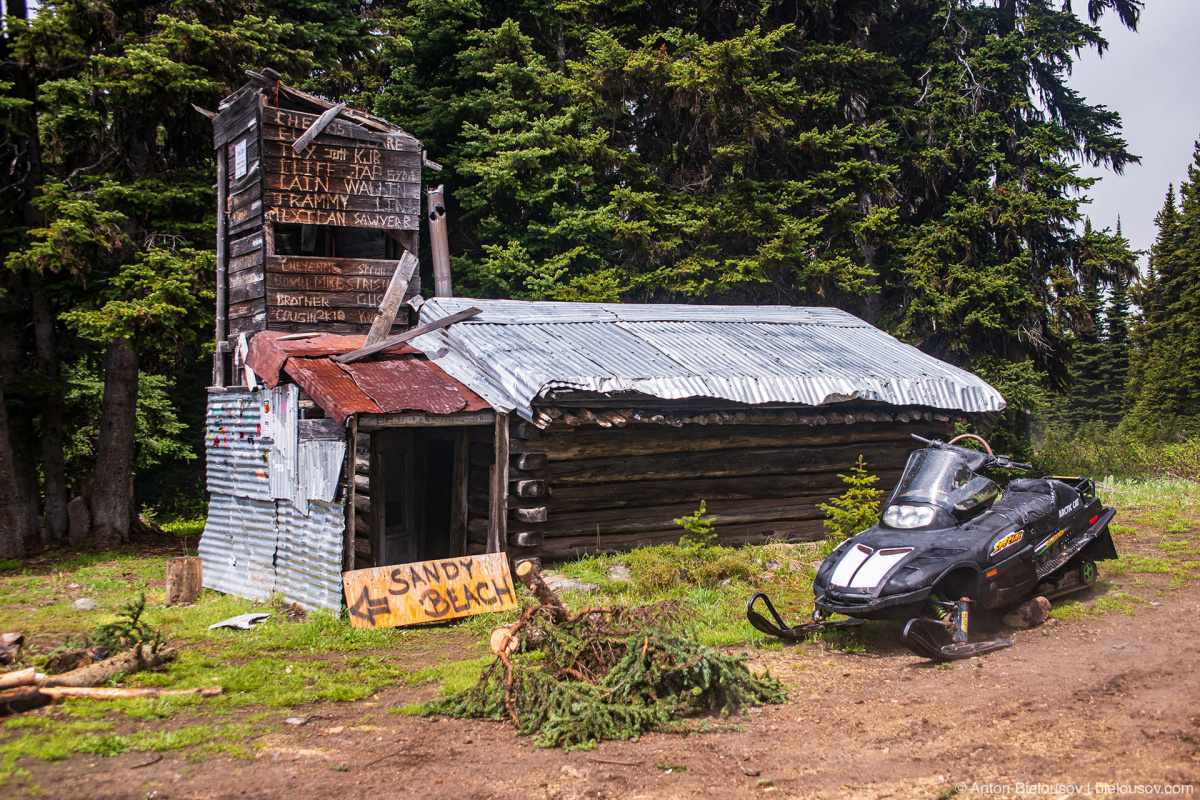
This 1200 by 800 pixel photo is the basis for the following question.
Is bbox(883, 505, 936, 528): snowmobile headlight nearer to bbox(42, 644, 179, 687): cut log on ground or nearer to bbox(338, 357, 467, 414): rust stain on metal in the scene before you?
bbox(338, 357, 467, 414): rust stain on metal

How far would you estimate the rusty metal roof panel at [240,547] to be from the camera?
10.3 m

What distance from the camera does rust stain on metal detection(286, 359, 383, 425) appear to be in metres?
8.72

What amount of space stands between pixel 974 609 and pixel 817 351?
6.51 m

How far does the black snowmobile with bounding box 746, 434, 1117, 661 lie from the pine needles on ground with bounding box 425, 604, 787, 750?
1.23 metres

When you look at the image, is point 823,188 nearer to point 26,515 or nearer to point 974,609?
point 974,609

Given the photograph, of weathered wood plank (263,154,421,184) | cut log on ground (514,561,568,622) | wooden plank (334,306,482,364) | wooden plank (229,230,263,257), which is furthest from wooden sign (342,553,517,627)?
weathered wood plank (263,154,421,184)

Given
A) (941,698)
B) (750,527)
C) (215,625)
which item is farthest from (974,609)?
(215,625)

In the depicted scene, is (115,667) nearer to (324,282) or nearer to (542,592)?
(542,592)

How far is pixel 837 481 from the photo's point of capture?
40.3 ft

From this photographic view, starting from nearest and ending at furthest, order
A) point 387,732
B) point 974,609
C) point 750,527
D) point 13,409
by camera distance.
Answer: point 387,732
point 974,609
point 750,527
point 13,409

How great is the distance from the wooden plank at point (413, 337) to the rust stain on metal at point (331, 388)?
33 centimetres

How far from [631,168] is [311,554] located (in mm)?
14558

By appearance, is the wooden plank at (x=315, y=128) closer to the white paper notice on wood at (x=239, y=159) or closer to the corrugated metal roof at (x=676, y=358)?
the white paper notice on wood at (x=239, y=159)

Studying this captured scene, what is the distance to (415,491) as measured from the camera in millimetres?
12117
